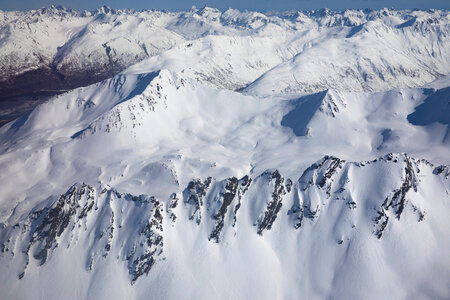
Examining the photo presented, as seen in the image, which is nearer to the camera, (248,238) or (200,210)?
(248,238)

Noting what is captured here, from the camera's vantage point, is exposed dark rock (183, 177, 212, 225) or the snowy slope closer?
the snowy slope

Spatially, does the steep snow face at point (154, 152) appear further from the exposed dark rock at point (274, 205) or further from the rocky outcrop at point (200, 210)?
the exposed dark rock at point (274, 205)

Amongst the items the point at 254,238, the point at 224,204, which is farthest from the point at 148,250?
the point at 254,238

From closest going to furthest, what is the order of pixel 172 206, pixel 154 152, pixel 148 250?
pixel 148 250 < pixel 172 206 < pixel 154 152

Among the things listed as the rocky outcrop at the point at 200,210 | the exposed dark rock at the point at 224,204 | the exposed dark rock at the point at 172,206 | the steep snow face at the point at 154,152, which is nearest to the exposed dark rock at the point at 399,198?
the rocky outcrop at the point at 200,210

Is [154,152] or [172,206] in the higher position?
[172,206]

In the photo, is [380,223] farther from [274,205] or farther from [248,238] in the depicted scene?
Answer: [248,238]

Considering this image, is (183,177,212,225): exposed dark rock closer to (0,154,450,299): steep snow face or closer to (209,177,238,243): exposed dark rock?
(0,154,450,299): steep snow face

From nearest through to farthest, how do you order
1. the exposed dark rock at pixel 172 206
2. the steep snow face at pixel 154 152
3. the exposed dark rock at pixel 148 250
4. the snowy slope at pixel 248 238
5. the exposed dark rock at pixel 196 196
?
the snowy slope at pixel 248 238
the exposed dark rock at pixel 148 250
the exposed dark rock at pixel 172 206
the exposed dark rock at pixel 196 196
the steep snow face at pixel 154 152

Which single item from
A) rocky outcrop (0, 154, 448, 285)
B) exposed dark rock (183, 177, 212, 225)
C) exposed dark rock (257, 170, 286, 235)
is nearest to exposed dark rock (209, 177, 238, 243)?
rocky outcrop (0, 154, 448, 285)

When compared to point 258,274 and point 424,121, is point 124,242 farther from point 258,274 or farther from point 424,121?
point 424,121

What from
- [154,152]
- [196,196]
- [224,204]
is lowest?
[154,152]
